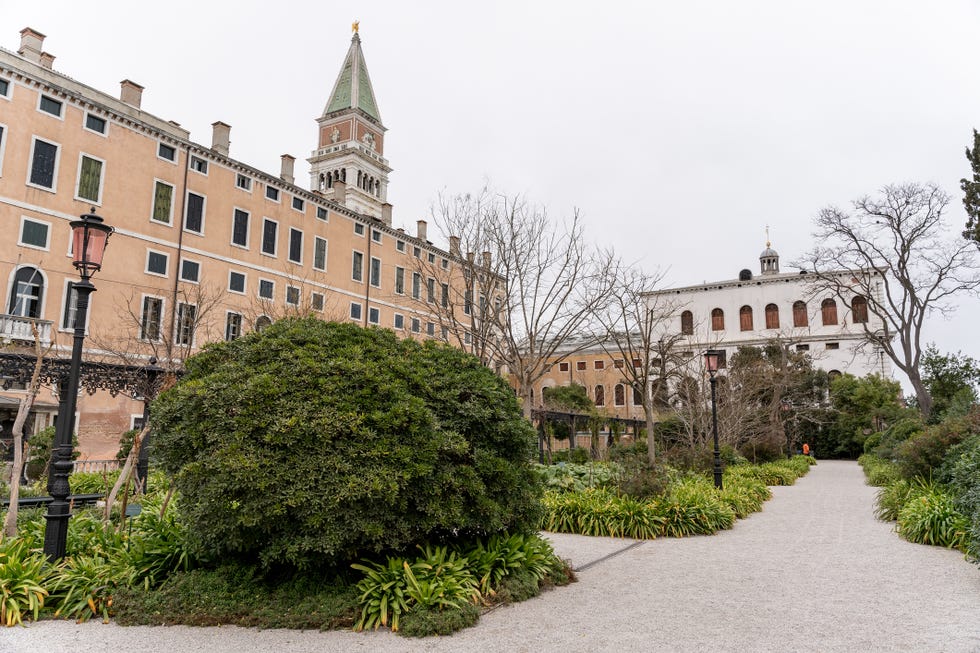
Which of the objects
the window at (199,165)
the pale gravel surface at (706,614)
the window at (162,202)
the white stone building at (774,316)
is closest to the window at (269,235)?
the window at (199,165)

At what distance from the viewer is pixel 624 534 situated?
8.82 metres

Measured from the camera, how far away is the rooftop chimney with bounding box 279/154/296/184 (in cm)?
3662

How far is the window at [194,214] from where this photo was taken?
1191 inches

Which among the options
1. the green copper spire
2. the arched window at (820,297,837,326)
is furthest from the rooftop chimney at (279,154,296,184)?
the arched window at (820,297,837,326)

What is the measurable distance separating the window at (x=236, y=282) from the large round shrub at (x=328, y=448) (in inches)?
1126

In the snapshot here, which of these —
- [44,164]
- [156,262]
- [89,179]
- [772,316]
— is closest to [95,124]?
[89,179]

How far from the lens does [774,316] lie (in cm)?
5572

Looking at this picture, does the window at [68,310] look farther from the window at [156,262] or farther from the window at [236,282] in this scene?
the window at [236,282]

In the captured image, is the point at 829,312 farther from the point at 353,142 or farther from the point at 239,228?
the point at 239,228

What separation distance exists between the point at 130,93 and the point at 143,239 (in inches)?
324

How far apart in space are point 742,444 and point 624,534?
18.0m

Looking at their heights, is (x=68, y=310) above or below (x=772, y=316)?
below

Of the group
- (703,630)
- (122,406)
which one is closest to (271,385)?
(703,630)

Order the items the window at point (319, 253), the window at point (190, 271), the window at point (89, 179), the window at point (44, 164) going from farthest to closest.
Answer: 1. the window at point (319, 253)
2. the window at point (190, 271)
3. the window at point (89, 179)
4. the window at point (44, 164)
